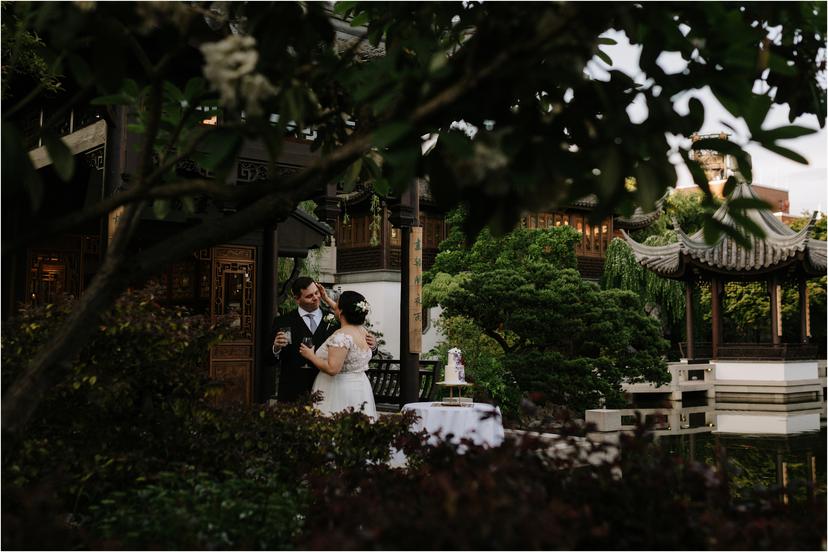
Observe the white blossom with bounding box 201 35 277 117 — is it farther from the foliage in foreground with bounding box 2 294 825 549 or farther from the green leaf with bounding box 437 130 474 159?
the foliage in foreground with bounding box 2 294 825 549

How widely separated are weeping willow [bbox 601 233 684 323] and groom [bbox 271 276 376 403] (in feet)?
63.0

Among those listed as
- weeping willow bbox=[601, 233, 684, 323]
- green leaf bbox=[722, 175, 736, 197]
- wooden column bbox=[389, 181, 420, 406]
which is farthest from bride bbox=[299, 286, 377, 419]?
weeping willow bbox=[601, 233, 684, 323]

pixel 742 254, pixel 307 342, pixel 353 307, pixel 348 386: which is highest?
pixel 742 254

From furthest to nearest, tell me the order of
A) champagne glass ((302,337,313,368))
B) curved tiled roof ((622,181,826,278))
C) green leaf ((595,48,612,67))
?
curved tiled roof ((622,181,826,278))
champagne glass ((302,337,313,368))
green leaf ((595,48,612,67))

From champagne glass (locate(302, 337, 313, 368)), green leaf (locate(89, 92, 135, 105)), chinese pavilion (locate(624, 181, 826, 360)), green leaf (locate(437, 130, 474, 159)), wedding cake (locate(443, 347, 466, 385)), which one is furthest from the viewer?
chinese pavilion (locate(624, 181, 826, 360))

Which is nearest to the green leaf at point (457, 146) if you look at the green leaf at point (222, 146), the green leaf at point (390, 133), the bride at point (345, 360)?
the green leaf at point (390, 133)

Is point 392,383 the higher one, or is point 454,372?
point 454,372

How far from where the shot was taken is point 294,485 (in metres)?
3.31

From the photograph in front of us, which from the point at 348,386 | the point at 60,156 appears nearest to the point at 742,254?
the point at 348,386

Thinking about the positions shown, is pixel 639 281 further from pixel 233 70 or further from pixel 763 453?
pixel 233 70

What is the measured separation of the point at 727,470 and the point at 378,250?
1914 centimetres

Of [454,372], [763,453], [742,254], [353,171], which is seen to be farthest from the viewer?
[742,254]

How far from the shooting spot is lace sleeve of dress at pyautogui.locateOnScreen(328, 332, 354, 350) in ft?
17.4

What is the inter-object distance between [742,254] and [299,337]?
1669cm
